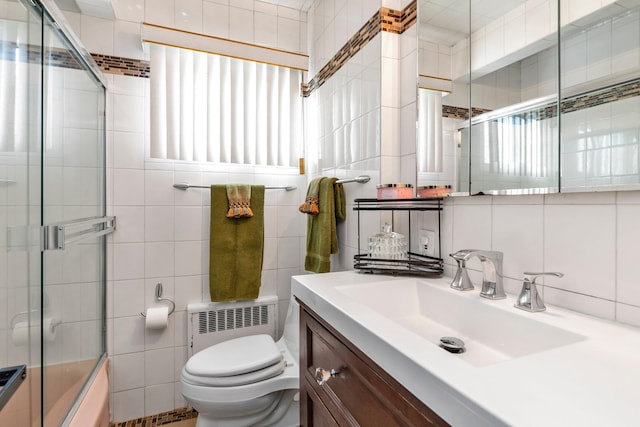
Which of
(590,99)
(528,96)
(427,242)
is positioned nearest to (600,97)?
(590,99)

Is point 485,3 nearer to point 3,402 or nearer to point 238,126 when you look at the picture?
point 238,126

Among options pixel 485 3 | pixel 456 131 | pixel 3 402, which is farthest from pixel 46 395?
pixel 485 3

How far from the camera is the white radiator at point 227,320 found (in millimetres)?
1839

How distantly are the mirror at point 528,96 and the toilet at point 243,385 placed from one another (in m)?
1.03

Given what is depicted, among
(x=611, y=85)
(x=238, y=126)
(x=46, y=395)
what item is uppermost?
(x=238, y=126)

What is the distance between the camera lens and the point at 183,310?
6.09ft

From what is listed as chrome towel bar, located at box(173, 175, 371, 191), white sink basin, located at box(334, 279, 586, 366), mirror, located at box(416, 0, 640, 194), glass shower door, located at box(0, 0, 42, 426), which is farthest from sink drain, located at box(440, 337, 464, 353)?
glass shower door, located at box(0, 0, 42, 426)

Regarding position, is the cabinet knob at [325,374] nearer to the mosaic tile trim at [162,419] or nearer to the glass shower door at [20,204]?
the glass shower door at [20,204]

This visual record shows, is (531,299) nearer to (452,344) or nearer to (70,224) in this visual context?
(452,344)

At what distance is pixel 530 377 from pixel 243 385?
124 cm

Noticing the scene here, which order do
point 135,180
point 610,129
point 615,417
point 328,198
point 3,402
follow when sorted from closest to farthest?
1. point 615,417
2. point 610,129
3. point 3,402
4. point 328,198
5. point 135,180

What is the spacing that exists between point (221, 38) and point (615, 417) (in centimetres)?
214

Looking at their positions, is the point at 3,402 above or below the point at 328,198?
below

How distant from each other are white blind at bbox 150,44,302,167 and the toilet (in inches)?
42.6
